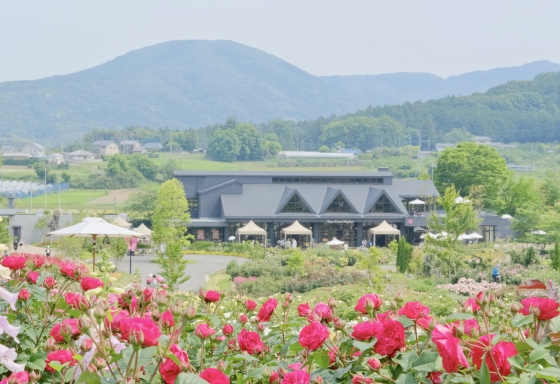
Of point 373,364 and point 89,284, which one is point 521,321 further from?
point 89,284

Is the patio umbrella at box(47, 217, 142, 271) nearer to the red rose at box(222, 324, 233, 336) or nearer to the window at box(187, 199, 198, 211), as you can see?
the red rose at box(222, 324, 233, 336)

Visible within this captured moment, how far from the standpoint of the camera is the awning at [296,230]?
116 ft

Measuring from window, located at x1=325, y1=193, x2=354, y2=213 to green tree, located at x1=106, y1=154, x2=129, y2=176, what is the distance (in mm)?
56861

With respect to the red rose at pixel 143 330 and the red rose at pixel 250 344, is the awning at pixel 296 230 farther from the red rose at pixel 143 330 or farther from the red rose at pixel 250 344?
the red rose at pixel 143 330

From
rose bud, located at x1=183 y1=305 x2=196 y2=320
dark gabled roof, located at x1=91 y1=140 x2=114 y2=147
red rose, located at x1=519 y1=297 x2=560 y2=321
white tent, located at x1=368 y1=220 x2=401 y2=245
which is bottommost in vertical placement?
white tent, located at x1=368 y1=220 x2=401 y2=245

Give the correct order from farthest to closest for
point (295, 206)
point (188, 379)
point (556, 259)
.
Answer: point (295, 206) < point (556, 259) < point (188, 379)

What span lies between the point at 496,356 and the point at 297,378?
0.52 meters

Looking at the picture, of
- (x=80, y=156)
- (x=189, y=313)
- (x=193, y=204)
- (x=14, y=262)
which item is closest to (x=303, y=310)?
(x=189, y=313)

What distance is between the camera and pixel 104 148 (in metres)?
146

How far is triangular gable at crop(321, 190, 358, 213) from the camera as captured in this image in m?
37.5

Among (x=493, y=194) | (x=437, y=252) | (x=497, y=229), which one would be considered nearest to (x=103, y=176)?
(x=493, y=194)

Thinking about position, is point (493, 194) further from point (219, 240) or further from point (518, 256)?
point (518, 256)

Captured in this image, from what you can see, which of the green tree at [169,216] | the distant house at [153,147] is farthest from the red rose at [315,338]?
the distant house at [153,147]

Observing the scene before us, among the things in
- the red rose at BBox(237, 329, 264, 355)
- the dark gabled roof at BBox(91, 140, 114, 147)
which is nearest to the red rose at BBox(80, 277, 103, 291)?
the red rose at BBox(237, 329, 264, 355)
